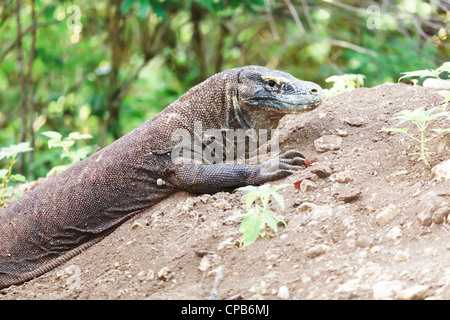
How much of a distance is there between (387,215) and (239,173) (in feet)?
3.72

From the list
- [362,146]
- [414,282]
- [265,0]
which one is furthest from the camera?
[265,0]

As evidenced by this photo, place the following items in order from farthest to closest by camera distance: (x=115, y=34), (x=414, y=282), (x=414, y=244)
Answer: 1. (x=115, y=34)
2. (x=414, y=244)
3. (x=414, y=282)

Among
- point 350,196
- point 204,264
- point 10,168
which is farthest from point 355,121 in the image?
point 10,168

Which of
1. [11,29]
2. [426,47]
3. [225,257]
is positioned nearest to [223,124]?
[225,257]

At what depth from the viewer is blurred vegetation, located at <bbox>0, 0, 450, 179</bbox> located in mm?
8148

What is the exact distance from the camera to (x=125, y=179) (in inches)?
152

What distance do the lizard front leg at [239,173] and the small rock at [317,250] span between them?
3.08 feet

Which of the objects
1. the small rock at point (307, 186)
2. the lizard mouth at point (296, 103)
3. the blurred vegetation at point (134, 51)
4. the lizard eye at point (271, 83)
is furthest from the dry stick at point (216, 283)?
the blurred vegetation at point (134, 51)

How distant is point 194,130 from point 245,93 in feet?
1.55

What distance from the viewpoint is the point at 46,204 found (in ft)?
13.0

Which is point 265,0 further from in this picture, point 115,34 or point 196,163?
point 196,163

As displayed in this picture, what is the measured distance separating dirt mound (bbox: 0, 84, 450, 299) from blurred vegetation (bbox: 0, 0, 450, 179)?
14.0 ft

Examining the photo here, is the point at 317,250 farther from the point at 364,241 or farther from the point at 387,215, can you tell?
the point at 387,215

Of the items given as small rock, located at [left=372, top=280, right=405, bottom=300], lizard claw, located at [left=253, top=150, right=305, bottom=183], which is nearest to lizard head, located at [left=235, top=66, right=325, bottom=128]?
lizard claw, located at [left=253, top=150, right=305, bottom=183]
